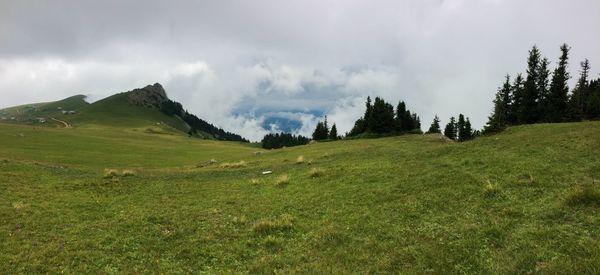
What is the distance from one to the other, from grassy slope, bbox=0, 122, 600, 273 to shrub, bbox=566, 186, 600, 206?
0.36ft

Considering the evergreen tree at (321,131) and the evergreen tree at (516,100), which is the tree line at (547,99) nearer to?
the evergreen tree at (516,100)

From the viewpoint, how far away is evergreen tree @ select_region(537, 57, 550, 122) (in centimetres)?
7912

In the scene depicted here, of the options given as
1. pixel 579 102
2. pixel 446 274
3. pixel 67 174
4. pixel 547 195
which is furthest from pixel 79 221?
pixel 579 102

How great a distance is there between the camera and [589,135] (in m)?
33.5

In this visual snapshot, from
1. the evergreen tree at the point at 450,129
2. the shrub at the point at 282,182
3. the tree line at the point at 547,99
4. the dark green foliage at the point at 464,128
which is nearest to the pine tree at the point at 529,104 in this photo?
the tree line at the point at 547,99

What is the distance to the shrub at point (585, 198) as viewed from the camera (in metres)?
16.6

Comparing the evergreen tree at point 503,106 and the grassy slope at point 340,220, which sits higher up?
the evergreen tree at point 503,106

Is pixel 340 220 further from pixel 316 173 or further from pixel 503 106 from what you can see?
pixel 503 106

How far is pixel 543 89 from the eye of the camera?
83125 millimetres

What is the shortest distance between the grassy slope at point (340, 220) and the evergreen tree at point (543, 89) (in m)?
50.6

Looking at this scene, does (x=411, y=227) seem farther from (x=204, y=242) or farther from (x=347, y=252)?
(x=204, y=242)

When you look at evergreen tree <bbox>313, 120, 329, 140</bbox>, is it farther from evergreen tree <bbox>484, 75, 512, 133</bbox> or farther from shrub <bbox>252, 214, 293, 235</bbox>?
shrub <bbox>252, 214, 293, 235</bbox>

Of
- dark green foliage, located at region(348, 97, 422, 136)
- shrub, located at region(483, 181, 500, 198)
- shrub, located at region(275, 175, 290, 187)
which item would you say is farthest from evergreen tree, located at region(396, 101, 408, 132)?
shrub, located at region(483, 181, 500, 198)

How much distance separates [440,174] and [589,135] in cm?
1626
